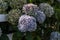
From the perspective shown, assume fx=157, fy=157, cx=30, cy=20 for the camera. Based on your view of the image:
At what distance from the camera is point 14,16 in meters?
0.77

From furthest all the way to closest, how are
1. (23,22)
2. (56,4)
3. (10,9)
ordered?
(56,4)
(10,9)
(23,22)

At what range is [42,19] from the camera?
2.57 feet

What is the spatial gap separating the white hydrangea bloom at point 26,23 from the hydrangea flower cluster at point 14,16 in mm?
34

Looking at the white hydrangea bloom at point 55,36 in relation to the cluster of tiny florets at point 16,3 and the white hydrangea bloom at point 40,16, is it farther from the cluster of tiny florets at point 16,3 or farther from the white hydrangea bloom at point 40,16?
the cluster of tiny florets at point 16,3

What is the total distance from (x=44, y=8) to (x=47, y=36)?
0.18 metres

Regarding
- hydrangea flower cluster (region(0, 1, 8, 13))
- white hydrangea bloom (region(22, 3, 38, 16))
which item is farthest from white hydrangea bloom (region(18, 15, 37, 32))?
hydrangea flower cluster (region(0, 1, 8, 13))

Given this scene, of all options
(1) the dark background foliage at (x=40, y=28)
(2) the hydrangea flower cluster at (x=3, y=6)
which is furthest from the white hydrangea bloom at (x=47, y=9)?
(2) the hydrangea flower cluster at (x=3, y=6)

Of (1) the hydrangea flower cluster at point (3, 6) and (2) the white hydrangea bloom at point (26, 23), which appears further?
(1) the hydrangea flower cluster at point (3, 6)

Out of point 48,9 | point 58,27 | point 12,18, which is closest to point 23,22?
point 12,18

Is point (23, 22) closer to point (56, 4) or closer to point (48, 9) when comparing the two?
point (48, 9)

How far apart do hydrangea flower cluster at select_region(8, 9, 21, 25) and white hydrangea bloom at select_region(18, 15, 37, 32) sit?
0.11ft

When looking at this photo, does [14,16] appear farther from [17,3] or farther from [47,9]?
[47,9]

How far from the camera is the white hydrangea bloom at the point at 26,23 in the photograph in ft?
2.39

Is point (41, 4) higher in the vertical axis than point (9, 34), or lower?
higher
